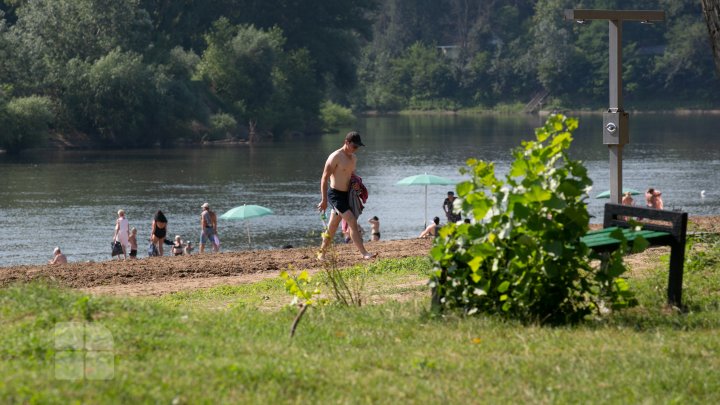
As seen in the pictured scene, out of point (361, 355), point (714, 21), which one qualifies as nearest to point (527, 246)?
point (361, 355)

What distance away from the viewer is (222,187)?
4294 centimetres

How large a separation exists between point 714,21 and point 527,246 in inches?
117

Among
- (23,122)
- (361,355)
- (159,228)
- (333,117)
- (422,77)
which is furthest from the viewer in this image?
(422,77)

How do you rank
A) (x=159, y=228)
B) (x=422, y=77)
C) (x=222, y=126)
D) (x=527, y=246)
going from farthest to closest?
(x=422, y=77), (x=222, y=126), (x=159, y=228), (x=527, y=246)

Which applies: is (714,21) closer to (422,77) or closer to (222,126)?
(222,126)

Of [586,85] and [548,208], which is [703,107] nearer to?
[586,85]

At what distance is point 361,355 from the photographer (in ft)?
23.0

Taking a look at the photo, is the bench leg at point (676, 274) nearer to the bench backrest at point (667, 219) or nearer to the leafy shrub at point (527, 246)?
the bench backrest at point (667, 219)

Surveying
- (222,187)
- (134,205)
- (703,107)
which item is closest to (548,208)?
(134,205)

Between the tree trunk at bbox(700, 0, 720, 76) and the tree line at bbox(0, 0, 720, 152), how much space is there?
161ft

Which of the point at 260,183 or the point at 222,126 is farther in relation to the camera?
the point at 222,126

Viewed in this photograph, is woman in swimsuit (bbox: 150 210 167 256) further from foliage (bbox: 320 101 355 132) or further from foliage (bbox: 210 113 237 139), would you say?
foliage (bbox: 320 101 355 132)

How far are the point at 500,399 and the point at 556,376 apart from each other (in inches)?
23.6

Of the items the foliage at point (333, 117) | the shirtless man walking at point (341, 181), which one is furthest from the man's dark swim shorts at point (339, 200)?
the foliage at point (333, 117)
